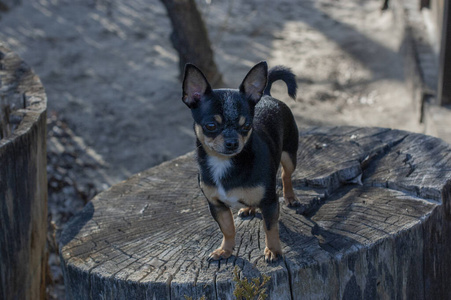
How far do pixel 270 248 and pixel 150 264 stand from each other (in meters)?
0.64

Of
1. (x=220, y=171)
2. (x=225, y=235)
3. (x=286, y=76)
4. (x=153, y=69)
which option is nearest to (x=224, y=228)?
(x=225, y=235)

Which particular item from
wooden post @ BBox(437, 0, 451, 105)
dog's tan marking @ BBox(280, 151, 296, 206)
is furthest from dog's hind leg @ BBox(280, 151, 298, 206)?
wooden post @ BBox(437, 0, 451, 105)

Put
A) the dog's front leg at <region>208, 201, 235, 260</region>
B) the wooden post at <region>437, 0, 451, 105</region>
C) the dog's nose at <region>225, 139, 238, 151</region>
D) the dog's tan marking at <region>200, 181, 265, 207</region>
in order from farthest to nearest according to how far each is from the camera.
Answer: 1. the wooden post at <region>437, 0, 451, 105</region>
2. the dog's front leg at <region>208, 201, 235, 260</region>
3. the dog's tan marking at <region>200, 181, 265, 207</region>
4. the dog's nose at <region>225, 139, 238, 151</region>

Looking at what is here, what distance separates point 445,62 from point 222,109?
4210 mm

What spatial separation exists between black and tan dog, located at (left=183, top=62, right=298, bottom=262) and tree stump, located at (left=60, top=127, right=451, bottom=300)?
18 cm

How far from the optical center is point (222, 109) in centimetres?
277

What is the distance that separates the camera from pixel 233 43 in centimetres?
995

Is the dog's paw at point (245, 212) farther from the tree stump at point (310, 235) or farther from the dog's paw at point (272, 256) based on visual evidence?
the dog's paw at point (272, 256)

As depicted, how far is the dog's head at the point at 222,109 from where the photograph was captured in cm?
274

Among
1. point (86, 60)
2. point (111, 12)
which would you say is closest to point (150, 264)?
point (86, 60)

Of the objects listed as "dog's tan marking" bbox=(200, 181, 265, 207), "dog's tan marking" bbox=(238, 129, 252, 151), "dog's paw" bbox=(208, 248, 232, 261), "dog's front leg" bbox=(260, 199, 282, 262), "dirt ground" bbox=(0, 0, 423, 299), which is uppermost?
"dog's tan marking" bbox=(238, 129, 252, 151)

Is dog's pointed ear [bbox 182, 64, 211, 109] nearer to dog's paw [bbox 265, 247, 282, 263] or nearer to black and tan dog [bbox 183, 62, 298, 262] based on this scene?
black and tan dog [bbox 183, 62, 298, 262]

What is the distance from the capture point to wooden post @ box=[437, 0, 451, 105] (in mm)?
6102

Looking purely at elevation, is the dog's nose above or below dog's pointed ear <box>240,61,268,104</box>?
below
